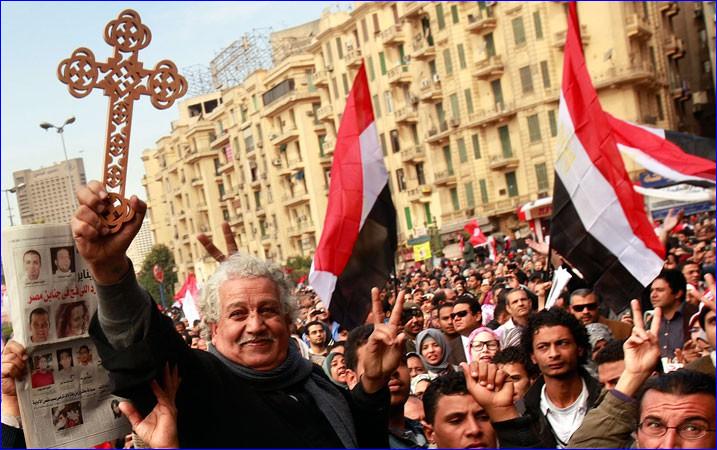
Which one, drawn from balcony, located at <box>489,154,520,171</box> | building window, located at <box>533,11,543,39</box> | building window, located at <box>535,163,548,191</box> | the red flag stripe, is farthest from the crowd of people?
balcony, located at <box>489,154,520,171</box>

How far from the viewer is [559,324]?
4.83 metres

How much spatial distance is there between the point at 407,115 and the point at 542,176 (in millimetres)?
9793

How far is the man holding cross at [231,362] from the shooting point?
8.36ft

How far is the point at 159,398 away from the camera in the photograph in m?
2.68

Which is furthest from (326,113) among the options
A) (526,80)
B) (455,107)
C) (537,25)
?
(537,25)

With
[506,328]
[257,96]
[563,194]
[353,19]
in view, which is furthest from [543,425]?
[257,96]

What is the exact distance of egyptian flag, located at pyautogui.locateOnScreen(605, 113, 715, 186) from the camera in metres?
10.9

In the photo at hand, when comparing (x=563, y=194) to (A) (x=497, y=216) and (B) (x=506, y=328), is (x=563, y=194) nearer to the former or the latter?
(B) (x=506, y=328)

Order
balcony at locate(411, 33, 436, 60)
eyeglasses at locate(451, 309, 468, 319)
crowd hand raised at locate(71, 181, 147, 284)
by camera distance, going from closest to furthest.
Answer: crowd hand raised at locate(71, 181, 147, 284)
eyeglasses at locate(451, 309, 468, 319)
balcony at locate(411, 33, 436, 60)

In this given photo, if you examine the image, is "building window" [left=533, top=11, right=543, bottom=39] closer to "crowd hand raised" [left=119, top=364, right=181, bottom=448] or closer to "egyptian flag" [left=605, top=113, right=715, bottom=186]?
"egyptian flag" [left=605, top=113, right=715, bottom=186]

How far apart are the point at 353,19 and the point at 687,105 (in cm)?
1814

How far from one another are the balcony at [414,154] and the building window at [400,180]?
2.93 feet

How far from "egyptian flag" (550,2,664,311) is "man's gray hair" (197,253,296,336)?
3.94 metres

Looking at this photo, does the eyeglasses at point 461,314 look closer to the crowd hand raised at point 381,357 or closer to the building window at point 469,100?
the crowd hand raised at point 381,357
